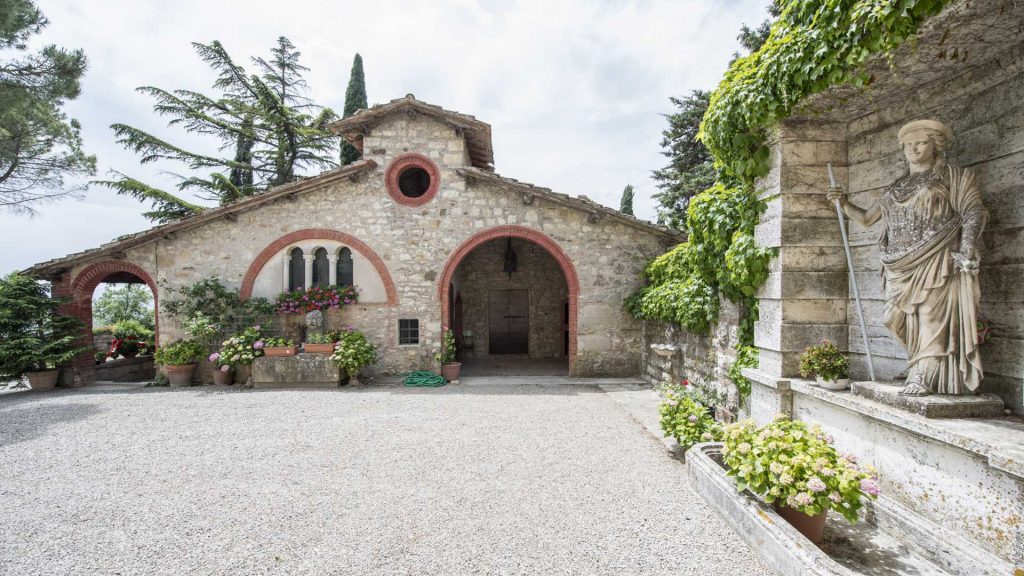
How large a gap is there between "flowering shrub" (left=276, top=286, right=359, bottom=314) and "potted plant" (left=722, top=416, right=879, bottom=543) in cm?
819

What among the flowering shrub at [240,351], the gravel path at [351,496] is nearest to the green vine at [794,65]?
the gravel path at [351,496]

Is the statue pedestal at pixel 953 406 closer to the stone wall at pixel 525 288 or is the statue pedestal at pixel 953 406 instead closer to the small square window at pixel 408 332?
the small square window at pixel 408 332

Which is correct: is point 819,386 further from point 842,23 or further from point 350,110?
point 350,110

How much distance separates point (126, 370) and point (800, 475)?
46.6ft

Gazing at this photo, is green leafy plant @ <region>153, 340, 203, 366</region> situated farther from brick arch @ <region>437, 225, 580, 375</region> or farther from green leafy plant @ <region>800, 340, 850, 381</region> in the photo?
green leafy plant @ <region>800, 340, 850, 381</region>

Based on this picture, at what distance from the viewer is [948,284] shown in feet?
9.45

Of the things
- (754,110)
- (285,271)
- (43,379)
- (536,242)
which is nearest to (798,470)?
(754,110)

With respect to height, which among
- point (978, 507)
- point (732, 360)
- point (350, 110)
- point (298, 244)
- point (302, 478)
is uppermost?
point (350, 110)

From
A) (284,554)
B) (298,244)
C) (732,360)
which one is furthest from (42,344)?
(732,360)

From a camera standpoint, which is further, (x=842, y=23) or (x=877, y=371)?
(x=877, y=371)

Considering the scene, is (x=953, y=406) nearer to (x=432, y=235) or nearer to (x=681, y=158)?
(x=432, y=235)

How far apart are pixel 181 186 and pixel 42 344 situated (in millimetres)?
9095

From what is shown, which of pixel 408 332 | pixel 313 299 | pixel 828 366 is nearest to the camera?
pixel 828 366

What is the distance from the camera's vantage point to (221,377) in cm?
888
